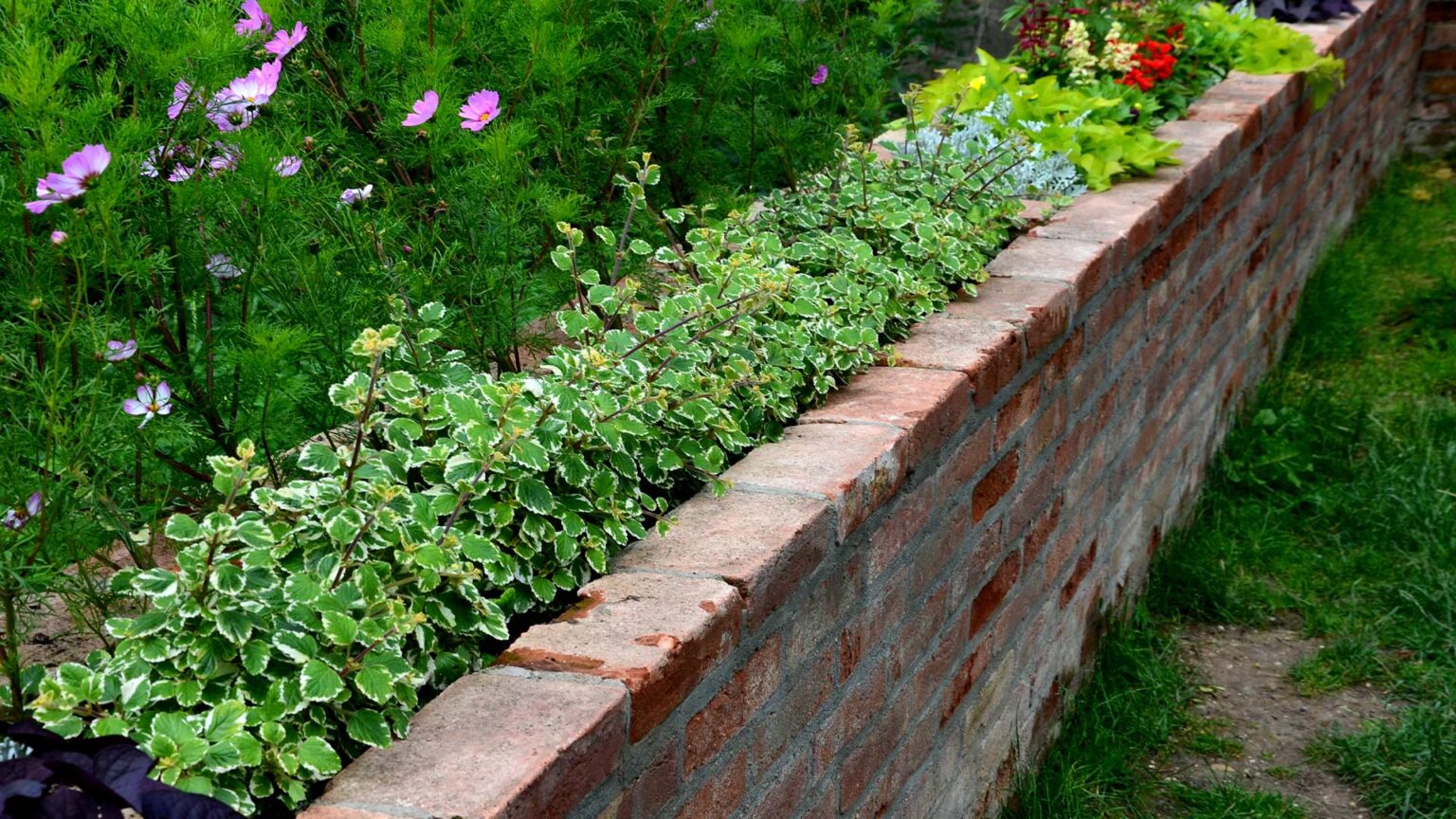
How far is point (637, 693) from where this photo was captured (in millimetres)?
1426

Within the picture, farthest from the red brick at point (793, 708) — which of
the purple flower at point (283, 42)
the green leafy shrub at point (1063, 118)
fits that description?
the green leafy shrub at point (1063, 118)

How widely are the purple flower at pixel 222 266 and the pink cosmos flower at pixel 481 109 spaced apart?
0.44 metres

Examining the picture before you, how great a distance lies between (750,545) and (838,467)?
0.26m

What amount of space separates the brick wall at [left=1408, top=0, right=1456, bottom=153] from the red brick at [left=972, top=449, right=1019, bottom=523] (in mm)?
6129

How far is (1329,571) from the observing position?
363 cm

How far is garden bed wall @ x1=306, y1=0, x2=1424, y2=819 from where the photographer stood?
1.41m

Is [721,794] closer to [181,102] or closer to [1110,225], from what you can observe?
[181,102]

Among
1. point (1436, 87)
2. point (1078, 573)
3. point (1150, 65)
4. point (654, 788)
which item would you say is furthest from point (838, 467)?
point (1436, 87)

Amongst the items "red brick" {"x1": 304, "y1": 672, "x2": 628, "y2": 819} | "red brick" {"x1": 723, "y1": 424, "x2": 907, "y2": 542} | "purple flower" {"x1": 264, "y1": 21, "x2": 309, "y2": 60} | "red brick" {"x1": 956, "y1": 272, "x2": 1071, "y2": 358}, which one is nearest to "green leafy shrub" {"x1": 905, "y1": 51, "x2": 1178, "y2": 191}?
"red brick" {"x1": 956, "y1": 272, "x2": 1071, "y2": 358}

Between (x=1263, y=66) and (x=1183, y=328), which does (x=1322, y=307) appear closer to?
(x=1263, y=66)

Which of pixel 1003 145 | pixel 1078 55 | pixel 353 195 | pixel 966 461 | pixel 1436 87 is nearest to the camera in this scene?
pixel 353 195

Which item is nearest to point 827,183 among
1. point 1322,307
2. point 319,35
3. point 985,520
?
point 985,520

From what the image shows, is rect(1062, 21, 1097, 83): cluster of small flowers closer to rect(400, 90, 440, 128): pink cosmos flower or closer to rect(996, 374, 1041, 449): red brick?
rect(996, 374, 1041, 449): red brick

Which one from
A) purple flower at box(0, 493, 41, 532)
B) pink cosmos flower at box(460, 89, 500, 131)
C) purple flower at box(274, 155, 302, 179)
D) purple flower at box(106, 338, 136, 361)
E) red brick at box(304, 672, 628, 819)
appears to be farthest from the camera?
pink cosmos flower at box(460, 89, 500, 131)
